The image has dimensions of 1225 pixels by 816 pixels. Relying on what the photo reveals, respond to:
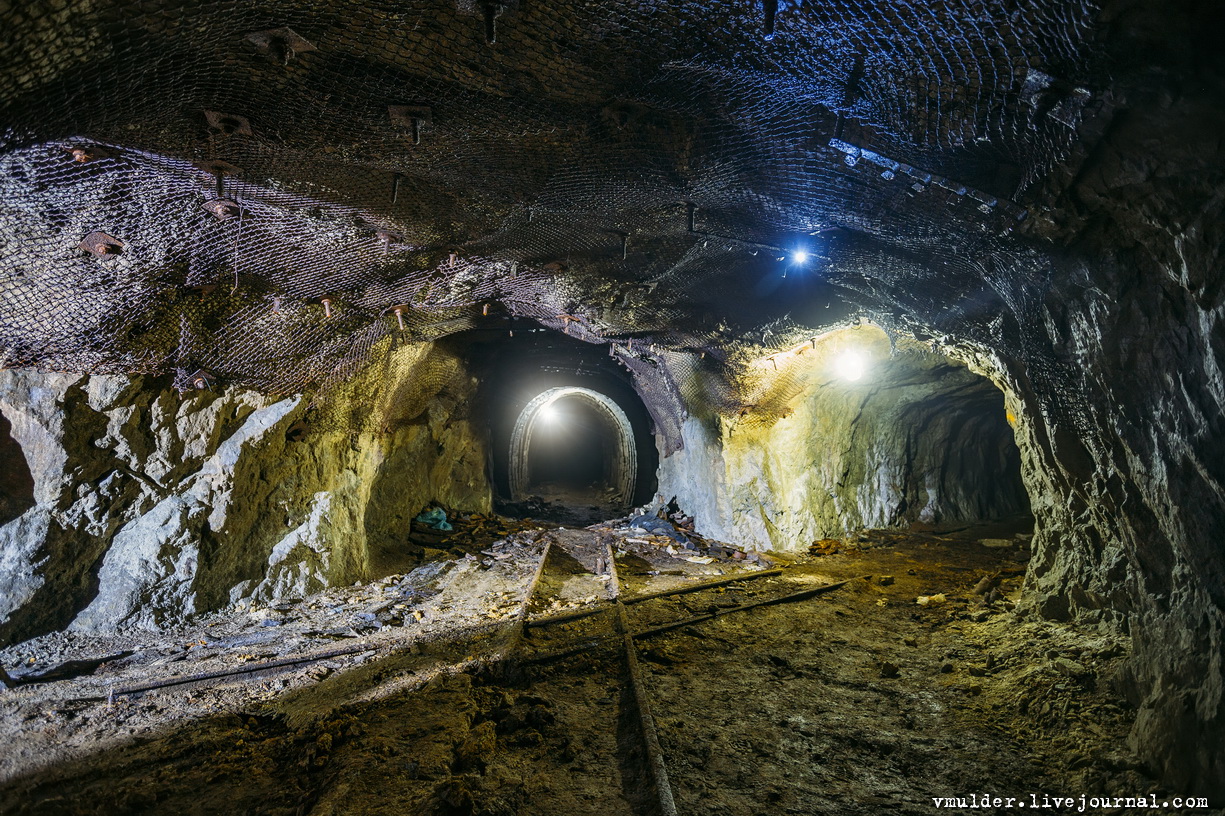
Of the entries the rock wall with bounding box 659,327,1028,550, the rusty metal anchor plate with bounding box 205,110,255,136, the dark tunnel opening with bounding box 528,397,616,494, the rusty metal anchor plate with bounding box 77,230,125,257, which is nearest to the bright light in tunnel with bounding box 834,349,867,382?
the rock wall with bounding box 659,327,1028,550

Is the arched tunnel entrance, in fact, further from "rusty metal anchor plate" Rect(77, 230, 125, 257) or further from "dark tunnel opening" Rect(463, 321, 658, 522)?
"rusty metal anchor plate" Rect(77, 230, 125, 257)

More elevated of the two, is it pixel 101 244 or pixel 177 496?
pixel 101 244

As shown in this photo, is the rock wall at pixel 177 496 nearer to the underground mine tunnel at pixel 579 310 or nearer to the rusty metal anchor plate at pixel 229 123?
the underground mine tunnel at pixel 579 310

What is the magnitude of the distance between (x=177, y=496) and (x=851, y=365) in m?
7.76

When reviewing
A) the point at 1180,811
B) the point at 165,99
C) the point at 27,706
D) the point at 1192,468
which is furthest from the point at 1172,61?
the point at 27,706

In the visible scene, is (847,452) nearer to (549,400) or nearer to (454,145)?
(549,400)

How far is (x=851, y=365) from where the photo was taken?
7.53 m

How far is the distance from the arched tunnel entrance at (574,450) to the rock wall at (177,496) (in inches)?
256

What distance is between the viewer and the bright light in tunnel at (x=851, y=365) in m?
7.37

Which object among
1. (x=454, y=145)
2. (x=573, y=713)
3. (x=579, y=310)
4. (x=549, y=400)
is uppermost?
(x=454, y=145)

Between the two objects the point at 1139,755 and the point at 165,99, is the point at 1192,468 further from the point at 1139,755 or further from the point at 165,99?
the point at 165,99

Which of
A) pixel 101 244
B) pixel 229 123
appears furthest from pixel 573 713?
pixel 101 244

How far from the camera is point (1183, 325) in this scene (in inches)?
81.8

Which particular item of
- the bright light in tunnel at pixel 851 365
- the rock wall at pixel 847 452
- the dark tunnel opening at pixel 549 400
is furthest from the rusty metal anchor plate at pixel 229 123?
the bright light in tunnel at pixel 851 365
